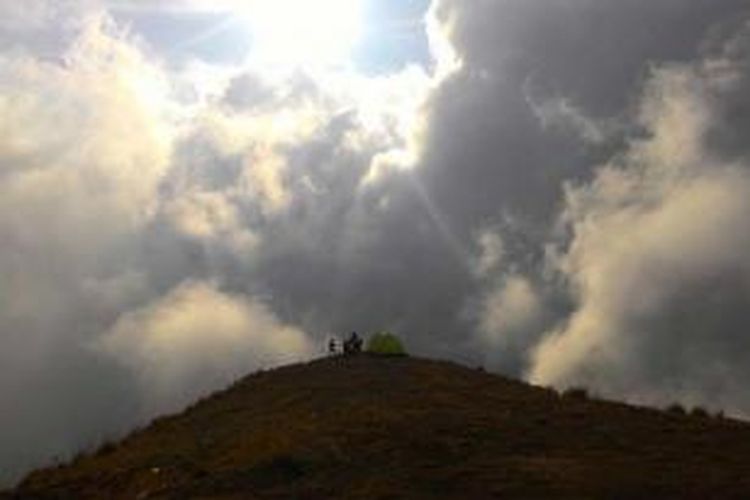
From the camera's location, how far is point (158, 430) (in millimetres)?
38562

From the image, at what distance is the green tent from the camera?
163ft

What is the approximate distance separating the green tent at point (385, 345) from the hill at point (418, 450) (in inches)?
361

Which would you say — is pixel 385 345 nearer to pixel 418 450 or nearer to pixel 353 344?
pixel 353 344

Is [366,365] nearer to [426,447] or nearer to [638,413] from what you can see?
[638,413]

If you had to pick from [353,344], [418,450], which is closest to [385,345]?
[353,344]

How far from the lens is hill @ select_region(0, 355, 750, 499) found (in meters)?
22.6

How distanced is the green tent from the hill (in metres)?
9.16

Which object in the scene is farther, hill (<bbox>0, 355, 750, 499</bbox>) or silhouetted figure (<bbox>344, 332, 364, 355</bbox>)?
silhouetted figure (<bbox>344, 332, 364, 355</bbox>)

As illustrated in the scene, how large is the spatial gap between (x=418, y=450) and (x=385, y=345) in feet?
79.1

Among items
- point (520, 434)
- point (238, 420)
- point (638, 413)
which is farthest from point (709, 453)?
point (238, 420)

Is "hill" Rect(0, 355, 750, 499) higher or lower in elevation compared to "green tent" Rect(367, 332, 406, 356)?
lower

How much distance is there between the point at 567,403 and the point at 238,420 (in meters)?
10.2

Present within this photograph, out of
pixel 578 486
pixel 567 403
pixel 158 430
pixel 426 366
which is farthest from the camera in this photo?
pixel 426 366

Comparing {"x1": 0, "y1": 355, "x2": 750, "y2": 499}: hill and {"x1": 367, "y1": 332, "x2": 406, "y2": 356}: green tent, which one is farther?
{"x1": 367, "y1": 332, "x2": 406, "y2": 356}: green tent
